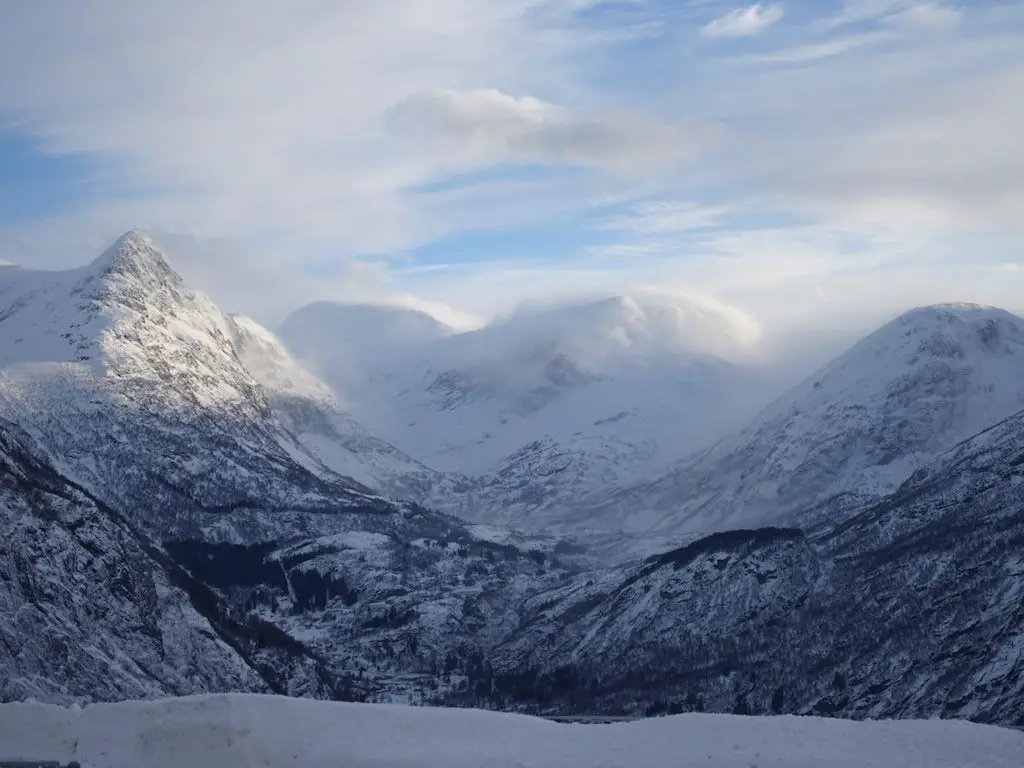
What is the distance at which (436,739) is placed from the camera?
5734cm

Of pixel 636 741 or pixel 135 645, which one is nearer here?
pixel 636 741

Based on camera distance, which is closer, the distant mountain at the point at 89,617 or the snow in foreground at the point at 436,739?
the snow in foreground at the point at 436,739

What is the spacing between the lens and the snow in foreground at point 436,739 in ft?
179

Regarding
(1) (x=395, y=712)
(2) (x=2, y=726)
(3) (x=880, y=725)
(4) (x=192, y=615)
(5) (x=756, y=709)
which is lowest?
(5) (x=756, y=709)

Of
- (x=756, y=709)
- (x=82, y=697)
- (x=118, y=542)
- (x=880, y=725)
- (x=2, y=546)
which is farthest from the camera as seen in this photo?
(x=756, y=709)

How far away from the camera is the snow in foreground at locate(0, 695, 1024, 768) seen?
54.5 m

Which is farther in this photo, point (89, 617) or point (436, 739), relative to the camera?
point (89, 617)

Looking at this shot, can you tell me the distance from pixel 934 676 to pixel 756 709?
3208cm

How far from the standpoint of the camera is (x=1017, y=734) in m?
58.7

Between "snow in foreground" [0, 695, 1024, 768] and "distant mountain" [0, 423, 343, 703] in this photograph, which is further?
"distant mountain" [0, 423, 343, 703]

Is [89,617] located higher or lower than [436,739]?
lower

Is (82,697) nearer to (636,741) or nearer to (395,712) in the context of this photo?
(395,712)

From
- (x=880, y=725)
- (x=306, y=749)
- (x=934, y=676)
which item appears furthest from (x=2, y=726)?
(x=934, y=676)

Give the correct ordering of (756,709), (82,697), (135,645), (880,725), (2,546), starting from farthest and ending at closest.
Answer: (756,709), (135,645), (2,546), (82,697), (880,725)
